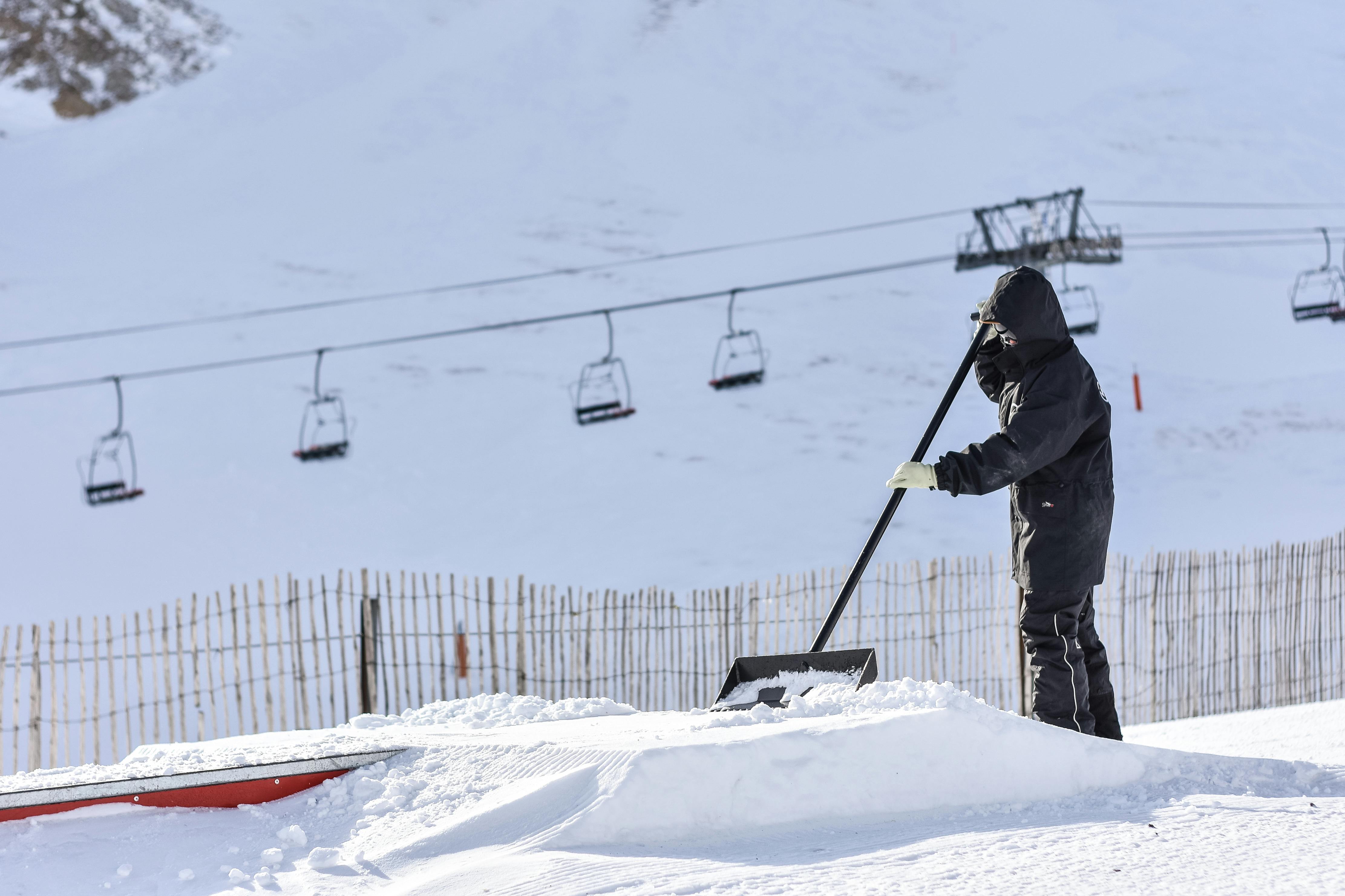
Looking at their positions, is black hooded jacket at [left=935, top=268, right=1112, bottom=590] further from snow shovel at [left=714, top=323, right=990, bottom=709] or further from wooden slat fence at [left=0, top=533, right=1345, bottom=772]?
wooden slat fence at [left=0, top=533, right=1345, bottom=772]

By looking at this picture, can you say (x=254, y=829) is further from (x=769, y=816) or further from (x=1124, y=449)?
(x=1124, y=449)

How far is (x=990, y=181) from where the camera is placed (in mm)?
19203

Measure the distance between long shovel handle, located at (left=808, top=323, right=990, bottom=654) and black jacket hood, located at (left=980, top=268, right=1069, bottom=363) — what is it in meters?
0.15

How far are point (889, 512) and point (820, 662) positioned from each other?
409 mm

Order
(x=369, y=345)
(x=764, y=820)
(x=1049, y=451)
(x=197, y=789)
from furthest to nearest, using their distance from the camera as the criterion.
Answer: (x=369, y=345) → (x=1049, y=451) → (x=197, y=789) → (x=764, y=820)

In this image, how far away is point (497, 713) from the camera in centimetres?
279

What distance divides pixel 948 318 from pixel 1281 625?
12.3m

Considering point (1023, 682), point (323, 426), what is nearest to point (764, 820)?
point (1023, 682)

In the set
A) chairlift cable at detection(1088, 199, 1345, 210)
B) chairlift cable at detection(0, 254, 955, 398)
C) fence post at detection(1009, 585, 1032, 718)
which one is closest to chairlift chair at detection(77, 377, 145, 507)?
chairlift cable at detection(0, 254, 955, 398)

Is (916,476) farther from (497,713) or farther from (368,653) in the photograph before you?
(368,653)

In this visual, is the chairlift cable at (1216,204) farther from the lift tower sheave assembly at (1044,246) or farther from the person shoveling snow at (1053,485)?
the person shoveling snow at (1053,485)

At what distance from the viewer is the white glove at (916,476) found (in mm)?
2355

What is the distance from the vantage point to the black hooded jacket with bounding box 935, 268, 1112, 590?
232 cm

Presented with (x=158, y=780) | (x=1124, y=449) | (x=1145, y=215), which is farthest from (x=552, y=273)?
(x=158, y=780)
